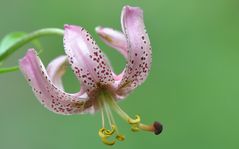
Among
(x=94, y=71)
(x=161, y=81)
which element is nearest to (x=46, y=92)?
(x=94, y=71)

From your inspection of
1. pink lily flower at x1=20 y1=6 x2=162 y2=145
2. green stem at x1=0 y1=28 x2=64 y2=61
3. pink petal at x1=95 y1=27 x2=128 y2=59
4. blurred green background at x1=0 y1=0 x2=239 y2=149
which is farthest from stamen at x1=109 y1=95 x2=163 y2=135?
blurred green background at x1=0 y1=0 x2=239 y2=149

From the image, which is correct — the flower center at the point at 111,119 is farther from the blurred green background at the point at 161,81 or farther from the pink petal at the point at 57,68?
the blurred green background at the point at 161,81

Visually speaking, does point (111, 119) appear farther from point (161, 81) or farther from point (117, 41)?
point (161, 81)

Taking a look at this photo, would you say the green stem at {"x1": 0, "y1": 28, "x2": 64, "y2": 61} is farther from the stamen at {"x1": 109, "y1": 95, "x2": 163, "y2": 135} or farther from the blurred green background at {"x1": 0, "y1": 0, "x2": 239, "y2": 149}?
the blurred green background at {"x1": 0, "y1": 0, "x2": 239, "y2": 149}

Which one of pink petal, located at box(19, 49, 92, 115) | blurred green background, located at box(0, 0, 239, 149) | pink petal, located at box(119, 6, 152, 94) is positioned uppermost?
blurred green background, located at box(0, 0, 239, 149)

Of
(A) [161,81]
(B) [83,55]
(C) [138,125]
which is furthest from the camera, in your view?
(A) [161,81]

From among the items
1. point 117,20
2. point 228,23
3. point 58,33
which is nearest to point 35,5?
point 117,20

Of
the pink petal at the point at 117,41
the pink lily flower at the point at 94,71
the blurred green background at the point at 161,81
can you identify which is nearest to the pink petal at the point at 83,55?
the pink lily flower at the point at 94,71
